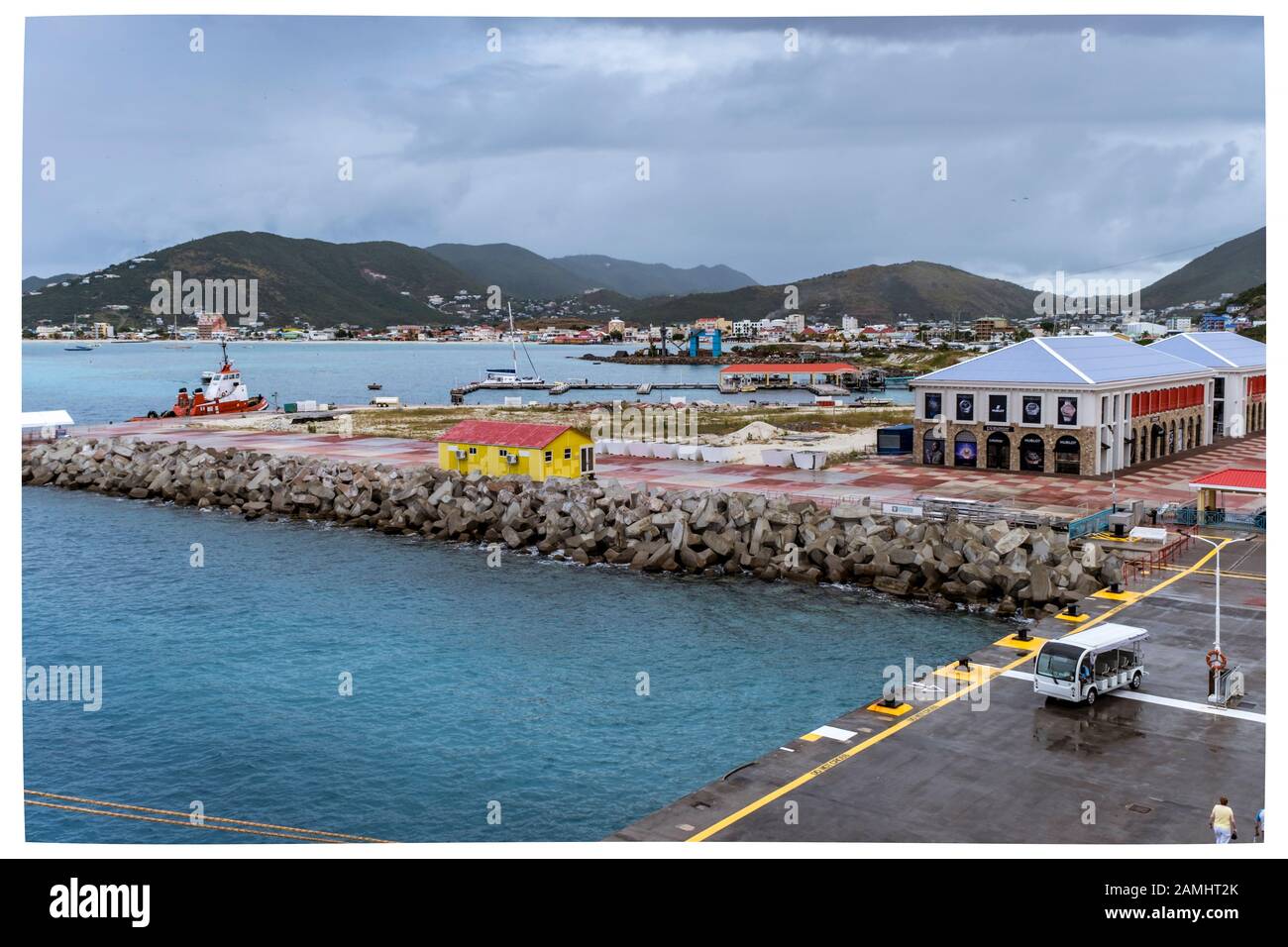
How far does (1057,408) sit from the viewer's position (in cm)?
5934

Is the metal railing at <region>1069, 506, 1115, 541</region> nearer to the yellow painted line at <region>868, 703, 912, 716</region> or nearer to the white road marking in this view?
the white road marking

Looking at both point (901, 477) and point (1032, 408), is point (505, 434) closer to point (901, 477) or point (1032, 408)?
point (901, 477)

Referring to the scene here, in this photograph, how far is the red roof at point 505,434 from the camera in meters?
57.5

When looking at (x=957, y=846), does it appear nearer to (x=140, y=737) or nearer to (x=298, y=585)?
(x=140, y=737)

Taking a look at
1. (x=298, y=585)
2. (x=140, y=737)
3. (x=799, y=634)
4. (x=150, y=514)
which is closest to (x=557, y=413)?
(x=150, y=514)

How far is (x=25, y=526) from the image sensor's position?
56.9 m

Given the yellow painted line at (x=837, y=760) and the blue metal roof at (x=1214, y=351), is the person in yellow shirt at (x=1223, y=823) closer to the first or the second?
the yellow painted line at (x=837, y=760)

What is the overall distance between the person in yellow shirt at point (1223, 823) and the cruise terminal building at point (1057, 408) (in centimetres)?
4312

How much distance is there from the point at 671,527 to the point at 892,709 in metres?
21.9

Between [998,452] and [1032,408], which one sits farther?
[998,452]

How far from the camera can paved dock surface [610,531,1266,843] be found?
19.1 meters

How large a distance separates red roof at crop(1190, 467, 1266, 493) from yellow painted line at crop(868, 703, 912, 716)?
2502cm

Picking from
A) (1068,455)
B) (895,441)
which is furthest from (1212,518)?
(895,441)

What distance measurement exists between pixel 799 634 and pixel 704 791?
15697mm
